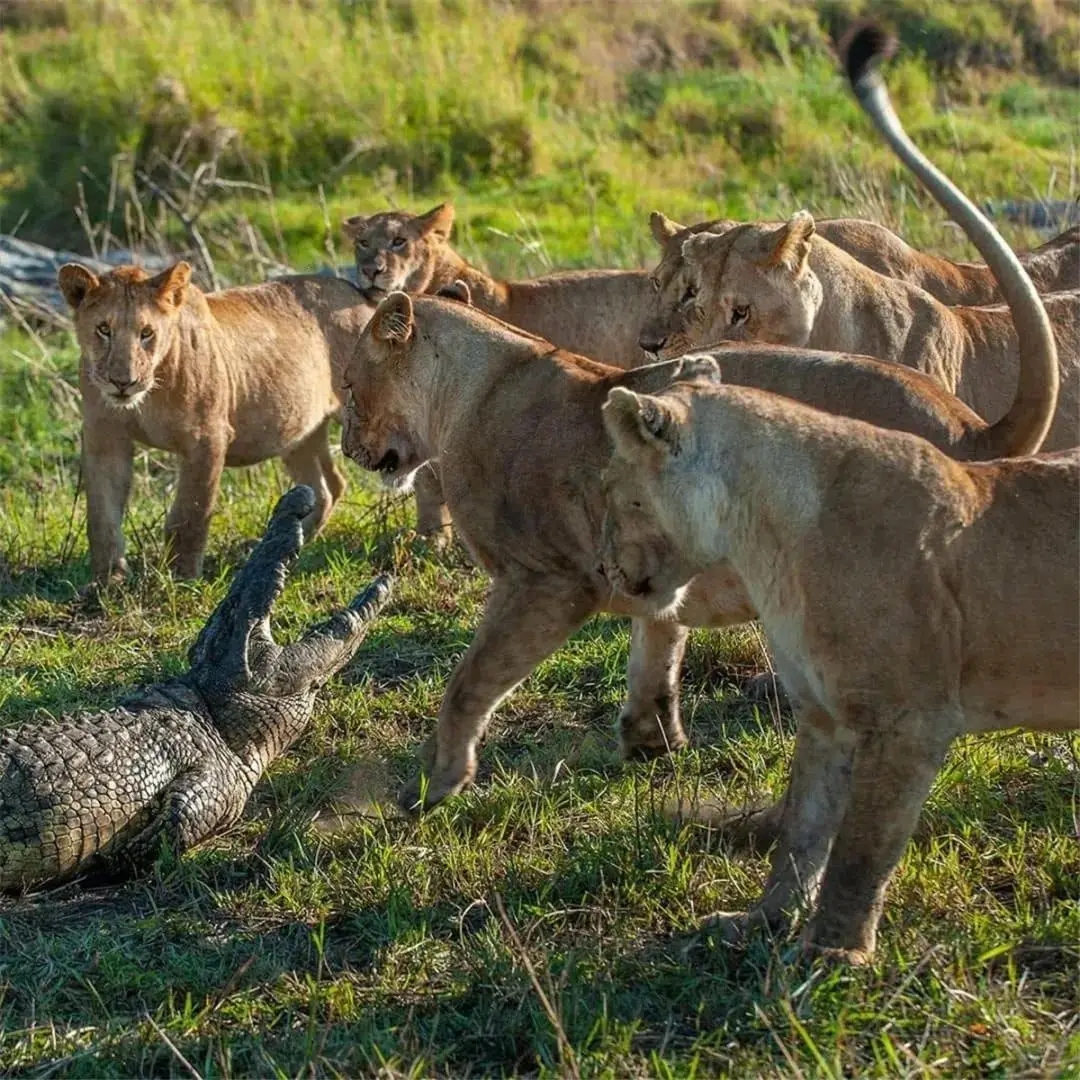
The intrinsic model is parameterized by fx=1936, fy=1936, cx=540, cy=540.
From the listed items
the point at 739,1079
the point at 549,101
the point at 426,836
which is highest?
the point at 739,1079

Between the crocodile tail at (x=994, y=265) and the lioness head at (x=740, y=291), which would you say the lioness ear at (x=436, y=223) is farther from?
the crocodile tail at (x=994, y=265)

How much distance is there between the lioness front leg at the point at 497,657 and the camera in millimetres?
4879

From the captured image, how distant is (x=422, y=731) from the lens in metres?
5.86

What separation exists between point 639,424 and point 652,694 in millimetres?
1642

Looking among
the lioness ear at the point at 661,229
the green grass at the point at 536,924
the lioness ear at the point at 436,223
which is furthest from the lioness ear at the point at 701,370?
the lioness ear at the point at 436,223

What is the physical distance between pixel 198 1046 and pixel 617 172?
1239cm

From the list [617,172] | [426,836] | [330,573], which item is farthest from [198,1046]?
[617,172]

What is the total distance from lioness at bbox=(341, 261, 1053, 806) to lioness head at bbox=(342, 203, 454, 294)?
11.4ft

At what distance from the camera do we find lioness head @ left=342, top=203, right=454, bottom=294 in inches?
350

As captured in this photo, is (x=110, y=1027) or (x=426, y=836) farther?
(x=426, y=836)

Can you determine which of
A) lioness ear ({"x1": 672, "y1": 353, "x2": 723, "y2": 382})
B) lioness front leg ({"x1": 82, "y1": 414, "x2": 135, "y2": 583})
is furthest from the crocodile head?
lioness ear ({"x1": 672, "y1": 353, "x2": 723, "y2": 382})

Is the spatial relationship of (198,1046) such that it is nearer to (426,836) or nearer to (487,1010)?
(487,1010)

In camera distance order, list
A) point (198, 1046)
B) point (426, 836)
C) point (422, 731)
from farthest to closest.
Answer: point (422, 731) → point (426, 836) → point (198, 1046)

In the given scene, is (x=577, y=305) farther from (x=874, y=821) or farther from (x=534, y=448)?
(x=874, y=821)
